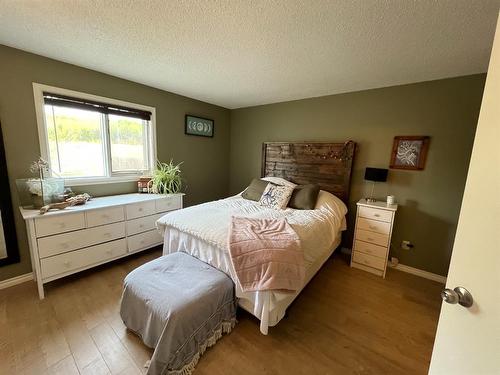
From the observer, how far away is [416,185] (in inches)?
100

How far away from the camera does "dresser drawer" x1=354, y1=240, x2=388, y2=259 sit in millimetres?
2486

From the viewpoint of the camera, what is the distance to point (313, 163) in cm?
324

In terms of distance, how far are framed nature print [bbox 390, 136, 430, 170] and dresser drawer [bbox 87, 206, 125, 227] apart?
3.40 m

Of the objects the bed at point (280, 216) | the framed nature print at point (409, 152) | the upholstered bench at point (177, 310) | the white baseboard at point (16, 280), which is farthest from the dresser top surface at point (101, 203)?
the framed nature print at point (409, 152)

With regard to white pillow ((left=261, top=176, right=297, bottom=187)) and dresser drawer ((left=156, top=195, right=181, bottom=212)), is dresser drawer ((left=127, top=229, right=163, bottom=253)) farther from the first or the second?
white pillow ((left=261, top=176, right=297, bottom=187))

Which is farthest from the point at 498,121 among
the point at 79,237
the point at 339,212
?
the point at 79,237

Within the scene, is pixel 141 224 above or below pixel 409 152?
below

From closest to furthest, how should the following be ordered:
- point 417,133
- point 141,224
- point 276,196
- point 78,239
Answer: point 78,239, point 417,133, point 141,224, point 276,196

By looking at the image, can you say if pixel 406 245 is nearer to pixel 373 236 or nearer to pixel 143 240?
pixel 373 236

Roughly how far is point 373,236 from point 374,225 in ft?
0.45

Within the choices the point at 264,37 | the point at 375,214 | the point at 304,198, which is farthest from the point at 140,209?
the point at 375,214

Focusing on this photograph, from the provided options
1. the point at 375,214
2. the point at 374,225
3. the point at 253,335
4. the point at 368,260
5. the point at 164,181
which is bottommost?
the point at 253,335

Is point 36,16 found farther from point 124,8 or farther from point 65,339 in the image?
point 65,339

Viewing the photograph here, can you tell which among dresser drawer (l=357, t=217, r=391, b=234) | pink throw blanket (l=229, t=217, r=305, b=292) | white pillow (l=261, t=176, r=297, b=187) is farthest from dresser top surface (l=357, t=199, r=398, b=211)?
pink throw blanket (l=229, t=217, r=305, b=292)
